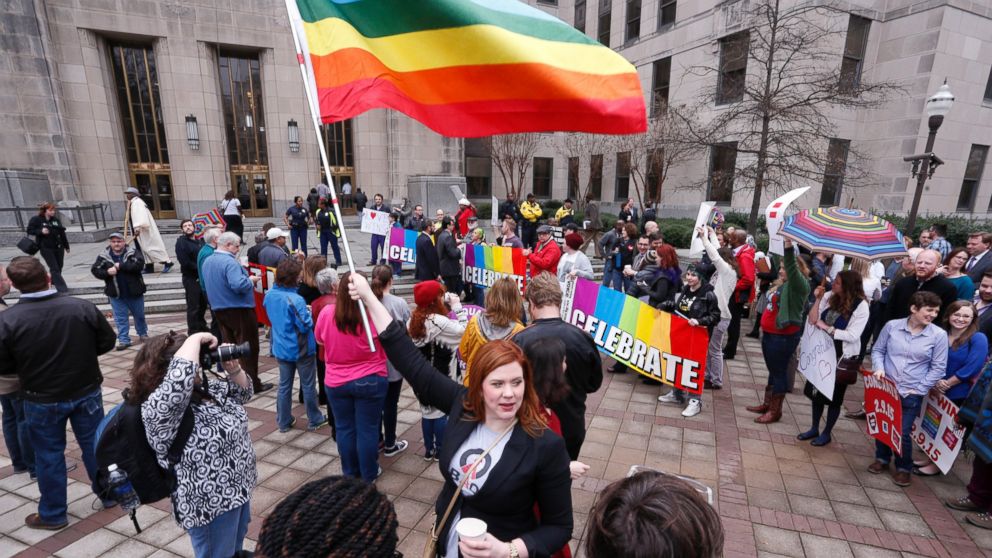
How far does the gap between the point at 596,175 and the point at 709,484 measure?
2327 cm

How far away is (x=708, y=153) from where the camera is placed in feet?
63.1

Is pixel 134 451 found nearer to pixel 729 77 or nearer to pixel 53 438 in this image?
pixel 53 438

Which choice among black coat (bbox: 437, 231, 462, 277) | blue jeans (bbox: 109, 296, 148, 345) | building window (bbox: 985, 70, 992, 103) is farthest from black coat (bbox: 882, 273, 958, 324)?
building window (bbox: 985, 70, 992, 103)

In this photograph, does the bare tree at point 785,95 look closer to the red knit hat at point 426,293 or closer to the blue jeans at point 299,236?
the red knit hat at point 426,293

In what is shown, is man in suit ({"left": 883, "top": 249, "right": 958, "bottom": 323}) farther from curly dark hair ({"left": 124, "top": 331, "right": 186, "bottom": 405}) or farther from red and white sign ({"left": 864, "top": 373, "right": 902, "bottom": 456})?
curly dark hair ({"left": 124, "top": 331, "right": 186, "bottom": 405})

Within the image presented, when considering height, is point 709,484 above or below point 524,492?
below

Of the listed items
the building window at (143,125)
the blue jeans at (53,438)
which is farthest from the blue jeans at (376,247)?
the building window at (143,125)

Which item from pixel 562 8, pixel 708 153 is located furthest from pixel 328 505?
pixel 562 8

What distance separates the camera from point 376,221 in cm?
1249

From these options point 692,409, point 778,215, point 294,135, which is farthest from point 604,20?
point 692,409

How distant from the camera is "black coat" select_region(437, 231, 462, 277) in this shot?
28.9 feet

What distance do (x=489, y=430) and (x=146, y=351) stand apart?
1865mm

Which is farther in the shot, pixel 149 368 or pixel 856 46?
pixel 856 46

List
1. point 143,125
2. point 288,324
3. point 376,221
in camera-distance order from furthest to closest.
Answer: point 143,125
point 376,221
point 288,324
